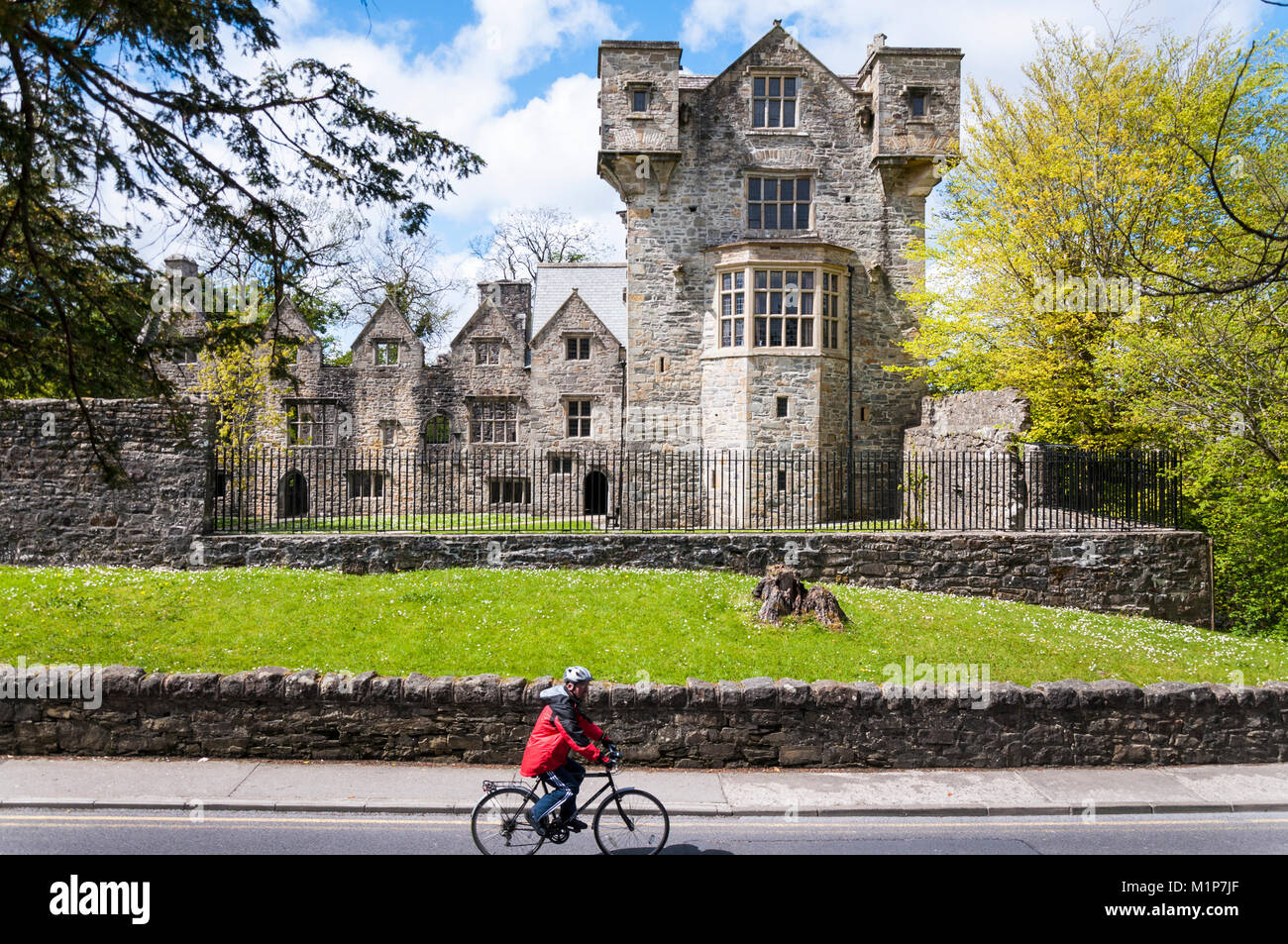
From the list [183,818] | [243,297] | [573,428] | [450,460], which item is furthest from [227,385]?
[183,818]

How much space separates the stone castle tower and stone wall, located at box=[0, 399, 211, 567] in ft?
49.9

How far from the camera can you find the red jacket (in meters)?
7.53

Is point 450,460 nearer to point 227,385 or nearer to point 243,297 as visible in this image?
point 227,385

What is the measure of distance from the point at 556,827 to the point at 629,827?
66 centimetres

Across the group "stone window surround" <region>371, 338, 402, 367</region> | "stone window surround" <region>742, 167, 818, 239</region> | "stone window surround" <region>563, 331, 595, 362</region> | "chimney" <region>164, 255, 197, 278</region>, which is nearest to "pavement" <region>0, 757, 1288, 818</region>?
"stone window surround" <region>742, 167, 818, 239</region>

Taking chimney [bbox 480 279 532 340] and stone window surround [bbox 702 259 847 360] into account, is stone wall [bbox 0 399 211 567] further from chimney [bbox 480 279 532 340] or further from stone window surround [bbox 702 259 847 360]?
chimney [bbox 480 279 532 340]

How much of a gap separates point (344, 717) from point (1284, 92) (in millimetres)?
28793

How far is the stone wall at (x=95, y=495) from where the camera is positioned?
17219mm

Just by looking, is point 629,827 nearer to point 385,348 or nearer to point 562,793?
point 562,793

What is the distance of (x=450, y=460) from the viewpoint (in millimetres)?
35281

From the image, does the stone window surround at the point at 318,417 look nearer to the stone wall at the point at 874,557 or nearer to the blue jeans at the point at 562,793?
the stone wall at the point at 874,557

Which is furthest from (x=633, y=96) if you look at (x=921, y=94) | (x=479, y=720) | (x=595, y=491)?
(x=479, y=720)

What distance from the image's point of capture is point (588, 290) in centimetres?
3794

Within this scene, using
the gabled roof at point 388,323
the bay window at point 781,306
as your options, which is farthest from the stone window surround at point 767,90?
the gabled roof at point 388,323
